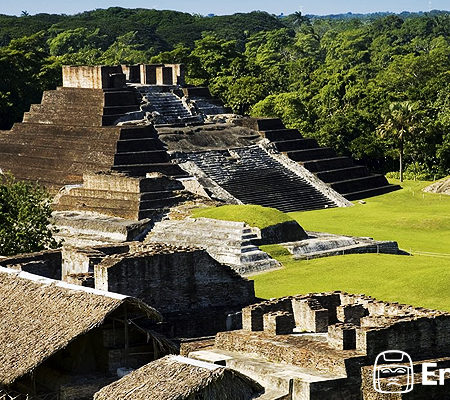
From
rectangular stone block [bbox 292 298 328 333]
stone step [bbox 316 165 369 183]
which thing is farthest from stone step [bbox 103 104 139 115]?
rectangular stone block [bbox 292 298 328 333]

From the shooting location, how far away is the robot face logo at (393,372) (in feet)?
54.1

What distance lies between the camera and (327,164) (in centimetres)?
5475

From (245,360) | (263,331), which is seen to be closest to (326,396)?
(245,360)

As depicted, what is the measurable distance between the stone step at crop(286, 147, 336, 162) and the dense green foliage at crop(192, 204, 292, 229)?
535 inches

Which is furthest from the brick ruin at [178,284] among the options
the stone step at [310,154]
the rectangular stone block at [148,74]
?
the rectangular stone block at [148,74]

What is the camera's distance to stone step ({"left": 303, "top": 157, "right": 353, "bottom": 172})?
2110 inches

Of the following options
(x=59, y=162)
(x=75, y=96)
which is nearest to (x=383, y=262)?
(x=59, y=162)

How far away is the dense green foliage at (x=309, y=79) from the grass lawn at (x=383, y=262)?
12198 millimetres

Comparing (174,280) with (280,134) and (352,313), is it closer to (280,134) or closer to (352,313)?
(352,313)

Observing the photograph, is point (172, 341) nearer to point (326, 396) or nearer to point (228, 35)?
point (326, 396)

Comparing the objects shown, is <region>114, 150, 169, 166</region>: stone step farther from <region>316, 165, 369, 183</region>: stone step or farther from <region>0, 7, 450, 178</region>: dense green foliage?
<region>0, 7, 450, 178</region>: dense green foliage

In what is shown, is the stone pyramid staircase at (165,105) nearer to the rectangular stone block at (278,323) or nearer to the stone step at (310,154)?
the stone step at (310,154)

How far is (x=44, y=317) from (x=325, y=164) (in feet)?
118

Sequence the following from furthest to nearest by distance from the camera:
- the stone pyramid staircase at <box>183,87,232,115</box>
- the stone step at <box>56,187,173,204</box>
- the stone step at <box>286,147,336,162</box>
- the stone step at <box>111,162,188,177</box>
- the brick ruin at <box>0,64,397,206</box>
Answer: the stone pyramid staircase at <box>183,87,232,115</box> → the stone step at <box>286,147,336,162</box> → the brick ruin at <box>0,64,397,206</box> → the stone step at <box>111,162,188,177</box> → the stone step at <box>56,187,173,204</box>
